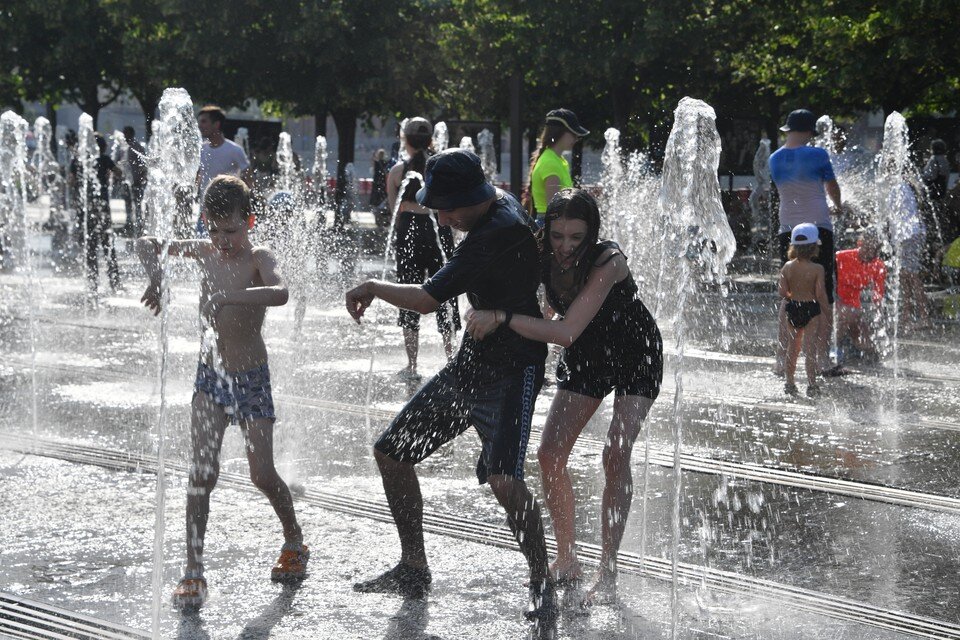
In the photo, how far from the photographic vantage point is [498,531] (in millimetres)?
5508

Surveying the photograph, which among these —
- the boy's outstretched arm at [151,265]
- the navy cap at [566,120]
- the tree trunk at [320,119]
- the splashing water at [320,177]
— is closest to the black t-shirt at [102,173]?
the navy cap at [566,120]

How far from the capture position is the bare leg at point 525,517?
4344mm

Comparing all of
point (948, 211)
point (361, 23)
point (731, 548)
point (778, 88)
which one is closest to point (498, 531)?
point (731, 548)

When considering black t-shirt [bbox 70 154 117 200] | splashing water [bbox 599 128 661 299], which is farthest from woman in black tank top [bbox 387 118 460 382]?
black t-shirt [bbox 70 154 117 200]

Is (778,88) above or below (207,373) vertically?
above

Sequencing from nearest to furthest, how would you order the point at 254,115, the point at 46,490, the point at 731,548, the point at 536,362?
the point at 536,362, the point at 731,548, the point at 46,490, the point at 254,115

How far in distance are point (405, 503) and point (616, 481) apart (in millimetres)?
765

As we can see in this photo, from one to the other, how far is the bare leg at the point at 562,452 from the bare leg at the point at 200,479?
1.19 m

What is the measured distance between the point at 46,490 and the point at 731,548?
320cm

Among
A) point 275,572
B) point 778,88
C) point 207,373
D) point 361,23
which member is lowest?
point 275,572

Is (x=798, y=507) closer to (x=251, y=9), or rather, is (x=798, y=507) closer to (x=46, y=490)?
(x=46, y=490)

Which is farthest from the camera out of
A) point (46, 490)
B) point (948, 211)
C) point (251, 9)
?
point (251, 9)

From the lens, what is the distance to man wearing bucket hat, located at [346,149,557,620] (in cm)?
434

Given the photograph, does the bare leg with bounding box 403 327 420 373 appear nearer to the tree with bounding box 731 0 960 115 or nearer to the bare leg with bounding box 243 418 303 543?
the bare leg with bounding box 243 418 303 543
